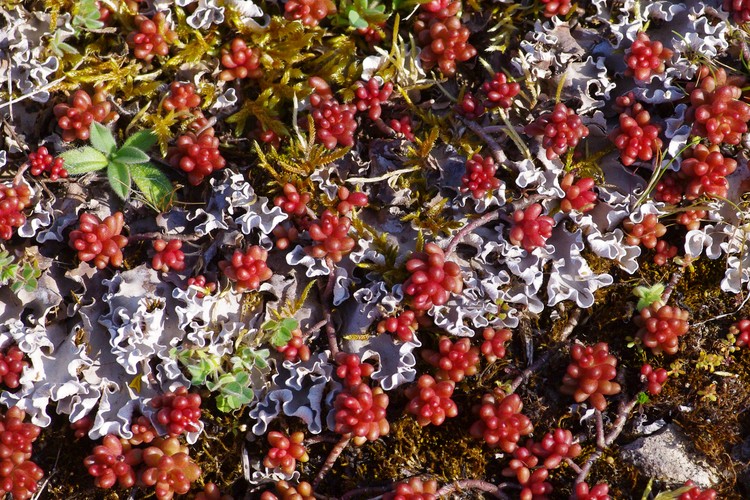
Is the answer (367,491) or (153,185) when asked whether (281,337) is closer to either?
(367,491)

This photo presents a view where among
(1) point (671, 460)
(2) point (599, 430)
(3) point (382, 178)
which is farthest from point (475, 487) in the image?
(3) point (382, 178)

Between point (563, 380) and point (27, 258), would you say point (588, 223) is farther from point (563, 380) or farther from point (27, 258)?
point (27, 258)

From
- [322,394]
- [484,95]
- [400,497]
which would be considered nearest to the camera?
[400,497]

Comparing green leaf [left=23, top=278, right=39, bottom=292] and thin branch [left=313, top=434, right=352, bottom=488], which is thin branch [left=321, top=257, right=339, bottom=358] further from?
green leaf [left=23, top=278, right=39, bottom=292]

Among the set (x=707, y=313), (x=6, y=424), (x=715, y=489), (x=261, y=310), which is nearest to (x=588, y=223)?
Result: (x=707, y=313)

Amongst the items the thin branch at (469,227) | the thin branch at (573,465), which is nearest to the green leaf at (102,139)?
the thin branch at (469,227)

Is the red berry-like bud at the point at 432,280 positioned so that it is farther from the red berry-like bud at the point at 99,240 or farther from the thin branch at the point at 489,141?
the red berry-like bud at the point at 99,240

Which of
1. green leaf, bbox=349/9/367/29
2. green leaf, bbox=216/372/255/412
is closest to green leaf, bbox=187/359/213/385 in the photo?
green leaf, bbox=216/372/255/412
